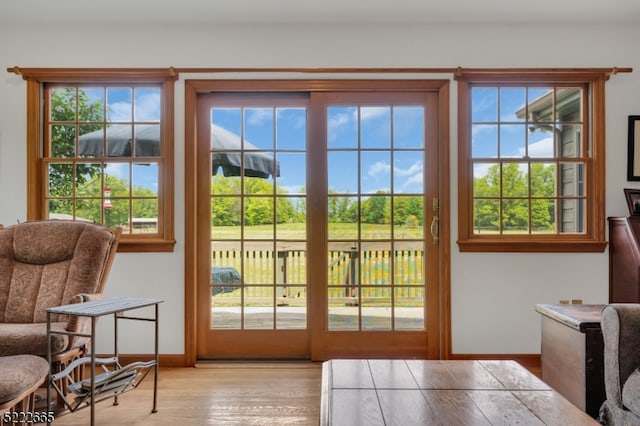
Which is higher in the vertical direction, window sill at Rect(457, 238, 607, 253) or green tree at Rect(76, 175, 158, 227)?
green tree at Rect(76, 175, 158, 227)

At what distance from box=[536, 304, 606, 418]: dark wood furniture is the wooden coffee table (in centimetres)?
35

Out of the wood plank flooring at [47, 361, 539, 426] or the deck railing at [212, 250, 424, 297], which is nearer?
the wood plank flooring at [47, 361, 539, 426]

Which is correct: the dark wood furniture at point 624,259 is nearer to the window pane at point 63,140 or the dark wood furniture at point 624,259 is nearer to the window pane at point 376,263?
the window pane at point 376,263

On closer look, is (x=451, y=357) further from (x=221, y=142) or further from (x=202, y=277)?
(x=221, y=142)

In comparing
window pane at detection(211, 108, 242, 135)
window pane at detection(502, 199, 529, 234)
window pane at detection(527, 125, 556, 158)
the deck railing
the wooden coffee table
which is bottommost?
the wooden coffee table

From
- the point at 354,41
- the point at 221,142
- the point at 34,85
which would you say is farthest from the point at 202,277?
the point at 354,41

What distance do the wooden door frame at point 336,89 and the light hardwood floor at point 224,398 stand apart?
1.18 feet

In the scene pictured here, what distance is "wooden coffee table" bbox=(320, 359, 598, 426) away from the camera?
52.2 inches

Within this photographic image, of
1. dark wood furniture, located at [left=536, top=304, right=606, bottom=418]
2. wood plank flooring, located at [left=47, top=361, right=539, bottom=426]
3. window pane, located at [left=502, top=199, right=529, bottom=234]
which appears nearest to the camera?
dark wood furniture, located at [left=536, top=304, right=606, bottom=418]

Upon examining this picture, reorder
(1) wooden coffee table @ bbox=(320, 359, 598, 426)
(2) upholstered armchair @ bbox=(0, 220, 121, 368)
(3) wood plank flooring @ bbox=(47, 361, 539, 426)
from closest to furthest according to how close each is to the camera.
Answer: (1) wooden coffee table @ bbox=(320, 359, 598, 426) → (3) wood plank flooring @ bbox=(47, 361, 539, 426) → (2) upholstered armchair @ bbox=(0, 220, 121, 368)

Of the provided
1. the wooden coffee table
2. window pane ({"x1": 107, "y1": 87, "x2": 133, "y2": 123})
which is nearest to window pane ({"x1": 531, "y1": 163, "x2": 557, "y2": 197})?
the wooden coffee table

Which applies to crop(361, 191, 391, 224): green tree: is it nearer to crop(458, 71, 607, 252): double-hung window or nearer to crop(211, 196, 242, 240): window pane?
crop(458, 71, 607, 252): double-hung window

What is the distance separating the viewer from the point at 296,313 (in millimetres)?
3361

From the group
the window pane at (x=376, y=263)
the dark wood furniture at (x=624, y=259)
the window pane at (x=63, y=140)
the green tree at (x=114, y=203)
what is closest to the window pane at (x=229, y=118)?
the green tree at (x=114, y=203)
